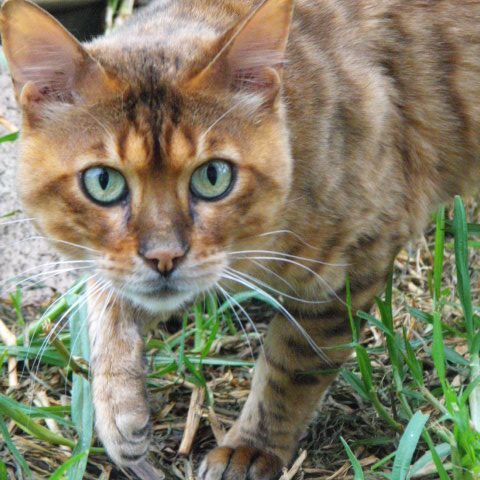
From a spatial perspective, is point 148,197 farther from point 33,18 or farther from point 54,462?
point 54,462

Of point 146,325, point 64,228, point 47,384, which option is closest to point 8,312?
point 47,384

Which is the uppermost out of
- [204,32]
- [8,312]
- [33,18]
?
[33,18]

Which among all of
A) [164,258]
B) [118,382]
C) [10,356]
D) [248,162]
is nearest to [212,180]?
[248,162]

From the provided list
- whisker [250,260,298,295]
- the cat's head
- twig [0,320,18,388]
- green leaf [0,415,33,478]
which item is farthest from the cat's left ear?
twig [0,320,18,388]

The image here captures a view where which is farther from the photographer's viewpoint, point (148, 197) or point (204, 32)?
point (204, 32)

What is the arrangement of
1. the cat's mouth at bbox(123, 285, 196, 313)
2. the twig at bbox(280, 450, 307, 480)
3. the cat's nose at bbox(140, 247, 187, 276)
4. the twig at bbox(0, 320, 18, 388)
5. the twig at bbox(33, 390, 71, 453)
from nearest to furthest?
the cat's nose at bbox(140, 247, 187, 276)
the cat's mouth at bbox(123, 285, 196, 313)
the twig at bbox(280, 450, 307, 480)
the twig at bbox(33, 390, 71, 453)
the twig at bbox(0, 320, 18, 388)

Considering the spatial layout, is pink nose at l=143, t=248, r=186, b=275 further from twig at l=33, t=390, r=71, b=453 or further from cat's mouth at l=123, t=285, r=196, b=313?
twig at l=33, t=390, r=71, b=453
